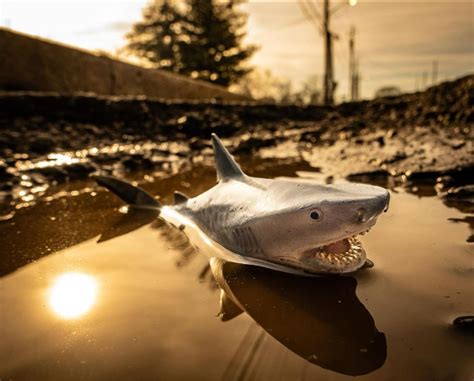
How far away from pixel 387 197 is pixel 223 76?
32.2m

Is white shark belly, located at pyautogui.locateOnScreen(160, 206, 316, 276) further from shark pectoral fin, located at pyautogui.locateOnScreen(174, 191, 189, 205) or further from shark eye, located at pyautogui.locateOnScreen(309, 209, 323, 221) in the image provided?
shark eye, located at pyautogui.locateOnScreen(309, 209, 323, 221)

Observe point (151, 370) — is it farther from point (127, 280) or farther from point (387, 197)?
point (387, 197)

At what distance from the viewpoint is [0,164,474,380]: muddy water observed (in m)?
1.46

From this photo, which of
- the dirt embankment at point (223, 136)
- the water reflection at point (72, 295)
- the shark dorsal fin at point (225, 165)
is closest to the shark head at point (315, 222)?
the shark dorsal fin at point (225, 165)

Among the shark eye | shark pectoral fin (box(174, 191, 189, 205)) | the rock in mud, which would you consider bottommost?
the rock in mud

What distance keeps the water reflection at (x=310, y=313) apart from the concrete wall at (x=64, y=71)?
8.18m

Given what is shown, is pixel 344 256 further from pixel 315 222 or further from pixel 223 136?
pixel 223 136

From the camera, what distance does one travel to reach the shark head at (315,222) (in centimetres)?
178

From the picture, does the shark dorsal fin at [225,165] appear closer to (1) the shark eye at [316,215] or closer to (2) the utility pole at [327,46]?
(1) the shark eye at [316,215]

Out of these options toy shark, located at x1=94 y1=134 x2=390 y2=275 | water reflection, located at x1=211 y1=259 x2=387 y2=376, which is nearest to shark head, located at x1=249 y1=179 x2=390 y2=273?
toy shark, located at x1=94 y1=134 x2=390 y2=275

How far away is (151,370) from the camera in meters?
1.46

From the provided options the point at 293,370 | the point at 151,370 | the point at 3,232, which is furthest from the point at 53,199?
the point at 293,370

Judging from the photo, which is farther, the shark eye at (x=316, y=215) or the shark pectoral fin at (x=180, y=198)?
the shark pectoral fin at (x=180, y=198)

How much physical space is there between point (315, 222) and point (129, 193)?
92.7 inches
